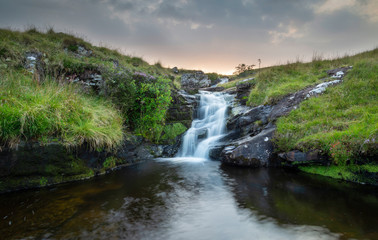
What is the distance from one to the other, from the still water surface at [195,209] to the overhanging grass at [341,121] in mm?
949

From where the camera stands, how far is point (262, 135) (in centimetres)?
747

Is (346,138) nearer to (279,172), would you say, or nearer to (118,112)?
(279,172)

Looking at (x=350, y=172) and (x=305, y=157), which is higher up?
(x=305, y=157)

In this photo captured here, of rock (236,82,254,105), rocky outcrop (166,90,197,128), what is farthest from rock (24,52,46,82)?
rock (236,82,254,105)

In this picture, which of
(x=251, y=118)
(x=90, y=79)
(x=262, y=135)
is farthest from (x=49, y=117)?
(x=251, y=118)

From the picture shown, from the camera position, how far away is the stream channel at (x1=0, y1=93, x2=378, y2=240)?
3.24 metres

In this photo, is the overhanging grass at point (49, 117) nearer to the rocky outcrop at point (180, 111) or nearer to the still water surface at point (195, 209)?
the still water surface at point (195, 209)

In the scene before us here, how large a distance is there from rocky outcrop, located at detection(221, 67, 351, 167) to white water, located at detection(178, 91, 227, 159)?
0.85m

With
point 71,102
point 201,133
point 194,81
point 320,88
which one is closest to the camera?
point 71,102

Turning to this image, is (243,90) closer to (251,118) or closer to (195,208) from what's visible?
(251,118)

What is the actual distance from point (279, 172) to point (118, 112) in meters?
6.45

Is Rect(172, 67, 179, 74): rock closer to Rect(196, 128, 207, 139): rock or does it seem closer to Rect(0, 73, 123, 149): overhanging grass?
Rect(196, 128, 207, 139): rock

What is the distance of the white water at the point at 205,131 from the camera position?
30.9 ft

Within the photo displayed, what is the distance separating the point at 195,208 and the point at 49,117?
458 cm
